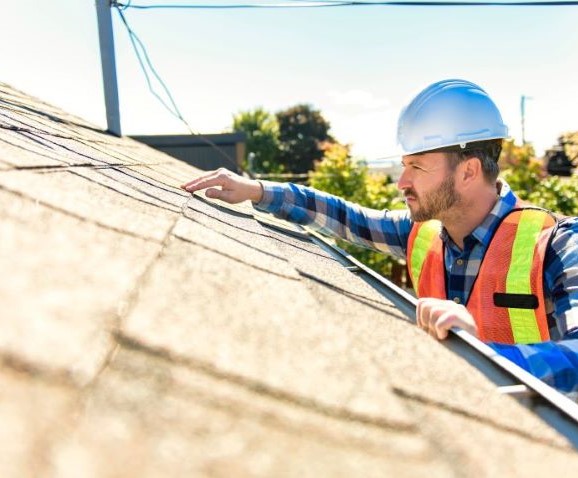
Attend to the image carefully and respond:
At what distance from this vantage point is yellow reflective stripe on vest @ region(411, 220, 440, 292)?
3.20 m

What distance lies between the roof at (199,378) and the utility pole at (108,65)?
443cm

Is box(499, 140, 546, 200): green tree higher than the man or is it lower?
higher

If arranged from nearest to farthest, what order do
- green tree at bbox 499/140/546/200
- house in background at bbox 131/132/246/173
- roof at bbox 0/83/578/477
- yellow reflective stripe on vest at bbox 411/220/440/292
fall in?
roof at bbox 0/83/578/477, yellow reflective stripe on vest at bbox 411/220/440/292, house in background at bbox 131/132/246/173, green tree at bbox 499/140/546/200

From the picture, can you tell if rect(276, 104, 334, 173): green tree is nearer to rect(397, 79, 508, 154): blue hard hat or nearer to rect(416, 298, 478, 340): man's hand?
rect(397, 79, 508, 154): blue hard hat

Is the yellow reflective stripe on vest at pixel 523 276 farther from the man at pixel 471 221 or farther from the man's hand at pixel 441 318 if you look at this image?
the man's hand at pixel 441 318

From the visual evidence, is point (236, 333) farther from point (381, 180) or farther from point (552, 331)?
point (381, 180)

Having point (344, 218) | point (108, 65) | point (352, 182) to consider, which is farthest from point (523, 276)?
point (352, 182)

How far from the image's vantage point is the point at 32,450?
47 cm

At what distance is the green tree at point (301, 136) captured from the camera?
4934cm

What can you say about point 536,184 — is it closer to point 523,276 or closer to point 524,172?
point 524,172

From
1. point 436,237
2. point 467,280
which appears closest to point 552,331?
point 467,280

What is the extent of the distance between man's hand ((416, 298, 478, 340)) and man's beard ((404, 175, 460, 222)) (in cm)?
142

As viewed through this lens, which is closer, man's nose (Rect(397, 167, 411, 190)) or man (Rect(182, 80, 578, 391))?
man (Rect(182, 80, 578, 391))

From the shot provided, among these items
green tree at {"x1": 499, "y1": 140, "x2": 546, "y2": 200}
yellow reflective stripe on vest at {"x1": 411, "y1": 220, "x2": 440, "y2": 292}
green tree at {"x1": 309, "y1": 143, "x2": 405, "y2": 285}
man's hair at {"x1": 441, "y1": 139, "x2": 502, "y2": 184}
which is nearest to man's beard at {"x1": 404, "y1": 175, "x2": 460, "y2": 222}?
man's hair at {"x1": 441, "y1": 139, "x2": 502, "y2": 184}
